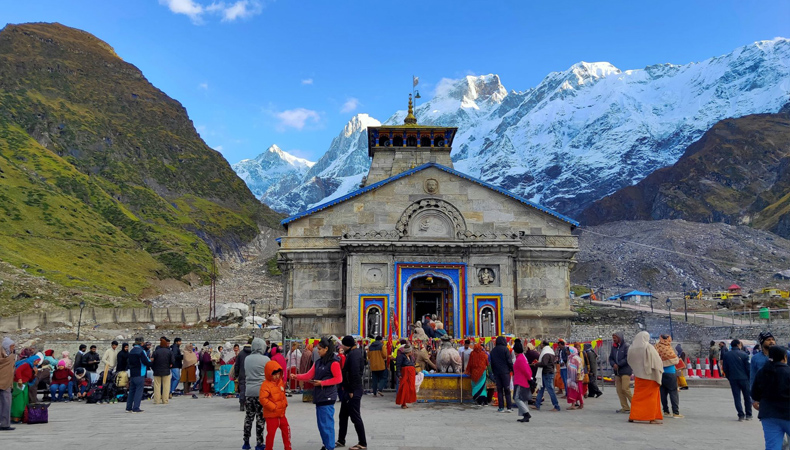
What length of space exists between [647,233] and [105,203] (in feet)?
286

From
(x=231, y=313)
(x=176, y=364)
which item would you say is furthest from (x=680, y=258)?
(x=176, y=364)

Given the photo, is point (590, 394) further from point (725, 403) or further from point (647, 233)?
point (647, 233)

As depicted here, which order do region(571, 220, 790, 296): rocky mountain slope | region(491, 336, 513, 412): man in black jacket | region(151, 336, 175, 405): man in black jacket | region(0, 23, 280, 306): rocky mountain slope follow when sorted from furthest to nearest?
region(571, 220, 790, 296): rocky mountain slope < region(0, 23, 280, 306): rocky mountain slope < region(151, 336, 175, 405): man in black jacket < region(491, 336, 513, 412): man in black jacket

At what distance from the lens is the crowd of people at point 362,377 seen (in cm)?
926

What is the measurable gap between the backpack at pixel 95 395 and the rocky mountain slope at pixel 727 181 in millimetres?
138137

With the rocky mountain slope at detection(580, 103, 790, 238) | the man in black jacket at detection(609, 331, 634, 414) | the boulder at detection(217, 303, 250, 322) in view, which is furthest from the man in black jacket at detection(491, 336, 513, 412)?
the rocky mountain slope at detection(580, 103, 790, 238)

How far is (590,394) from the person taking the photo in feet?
58.4

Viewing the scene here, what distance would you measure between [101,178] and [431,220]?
104444 mm

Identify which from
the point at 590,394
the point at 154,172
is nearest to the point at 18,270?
the point at 590,394

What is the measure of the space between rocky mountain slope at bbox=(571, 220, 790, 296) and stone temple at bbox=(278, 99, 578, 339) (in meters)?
A: 57.3

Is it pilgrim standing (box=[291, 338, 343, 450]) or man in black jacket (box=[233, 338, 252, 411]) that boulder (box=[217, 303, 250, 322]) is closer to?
man in black jacket (box=[233, 338, 252, 411])

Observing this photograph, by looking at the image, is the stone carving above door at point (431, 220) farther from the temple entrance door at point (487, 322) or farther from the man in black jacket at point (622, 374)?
the man in black jacket at point (622, 374)

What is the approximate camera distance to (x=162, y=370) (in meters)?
16.4

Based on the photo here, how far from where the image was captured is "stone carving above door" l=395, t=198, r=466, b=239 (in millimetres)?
27906
